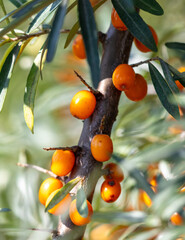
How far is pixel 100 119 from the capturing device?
763 mm

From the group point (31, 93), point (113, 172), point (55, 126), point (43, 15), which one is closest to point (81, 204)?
point (113, 172)

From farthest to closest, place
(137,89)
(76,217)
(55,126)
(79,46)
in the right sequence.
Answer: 1. (55,126)
2. (79,46)
3. (137,89)
4. (76,217)

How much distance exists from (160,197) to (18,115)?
1215mm

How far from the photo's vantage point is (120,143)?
1072 millimetres

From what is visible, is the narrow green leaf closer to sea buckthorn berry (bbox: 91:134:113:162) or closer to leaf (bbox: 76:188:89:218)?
sea buckthorn berry (bbox: 91:134:113:162)

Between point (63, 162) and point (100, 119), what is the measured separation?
0.41 feet

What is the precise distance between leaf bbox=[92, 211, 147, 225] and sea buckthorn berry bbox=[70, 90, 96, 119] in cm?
22

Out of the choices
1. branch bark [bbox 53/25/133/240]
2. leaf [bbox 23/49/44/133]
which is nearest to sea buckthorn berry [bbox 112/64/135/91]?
branch bark [bbox 53/25/133/240]

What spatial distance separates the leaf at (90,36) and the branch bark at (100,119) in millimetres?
203

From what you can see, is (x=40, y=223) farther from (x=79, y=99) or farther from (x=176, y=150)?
(x=176, y=150)

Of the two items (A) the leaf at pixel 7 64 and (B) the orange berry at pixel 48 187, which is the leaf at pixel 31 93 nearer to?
(A) the leaf at pixel 7 64

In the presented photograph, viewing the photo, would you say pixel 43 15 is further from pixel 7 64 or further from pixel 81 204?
pixel 81 204

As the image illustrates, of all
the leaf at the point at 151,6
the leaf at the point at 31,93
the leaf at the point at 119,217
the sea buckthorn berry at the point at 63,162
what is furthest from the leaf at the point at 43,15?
the leaf at the point at 119,217

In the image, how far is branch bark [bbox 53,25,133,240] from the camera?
73cm
